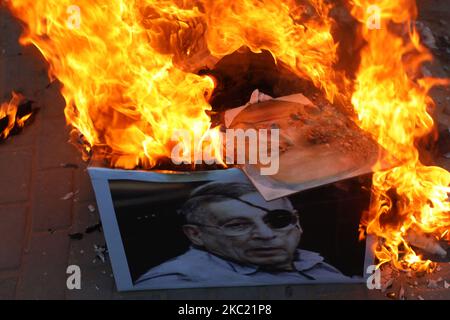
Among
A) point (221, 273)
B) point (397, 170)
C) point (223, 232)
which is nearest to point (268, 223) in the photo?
point (223, 232)

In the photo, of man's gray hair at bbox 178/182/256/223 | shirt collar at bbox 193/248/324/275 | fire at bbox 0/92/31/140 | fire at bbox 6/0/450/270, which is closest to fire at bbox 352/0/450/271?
fire at bbox 6/0/450/270

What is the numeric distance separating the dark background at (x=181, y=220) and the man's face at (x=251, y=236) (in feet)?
0.28

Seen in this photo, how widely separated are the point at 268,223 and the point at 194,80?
83cm

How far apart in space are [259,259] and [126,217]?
74cm

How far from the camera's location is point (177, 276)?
295 centimetres

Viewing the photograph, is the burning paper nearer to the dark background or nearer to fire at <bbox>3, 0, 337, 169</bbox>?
the dark background

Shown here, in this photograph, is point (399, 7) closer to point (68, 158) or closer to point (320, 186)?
point (320, 186)

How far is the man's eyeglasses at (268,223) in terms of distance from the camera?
257 centimetres

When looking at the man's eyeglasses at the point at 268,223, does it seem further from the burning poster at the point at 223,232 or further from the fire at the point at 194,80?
the fire at the point at 194,80

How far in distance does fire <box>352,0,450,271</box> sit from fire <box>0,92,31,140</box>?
2.54 meters

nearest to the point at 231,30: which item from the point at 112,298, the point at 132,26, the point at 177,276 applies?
the point at 132,26

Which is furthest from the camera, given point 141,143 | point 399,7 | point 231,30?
point 399,7

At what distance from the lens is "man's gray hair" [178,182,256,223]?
244 centimetres

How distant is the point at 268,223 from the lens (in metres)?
2.61
